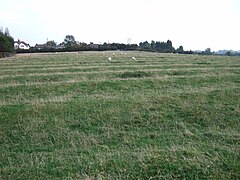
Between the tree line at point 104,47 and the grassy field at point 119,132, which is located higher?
the tree line at point 104,47

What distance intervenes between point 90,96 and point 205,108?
589 cm

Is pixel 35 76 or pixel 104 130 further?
pixel 35 76

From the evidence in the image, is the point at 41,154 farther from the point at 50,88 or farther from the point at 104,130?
the point at 50,88

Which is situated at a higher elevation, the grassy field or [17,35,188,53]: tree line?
[17,35,188,53]: tree line

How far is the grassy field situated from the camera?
22.3 feet

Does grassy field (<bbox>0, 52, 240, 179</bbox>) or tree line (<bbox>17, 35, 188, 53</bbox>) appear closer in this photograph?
grassy field (<bbox>0, 52, 240, 179</bbox>)

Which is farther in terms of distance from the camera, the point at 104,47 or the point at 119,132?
the point at 104,47

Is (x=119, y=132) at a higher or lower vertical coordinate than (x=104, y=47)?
lower

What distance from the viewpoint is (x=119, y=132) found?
33.0ft

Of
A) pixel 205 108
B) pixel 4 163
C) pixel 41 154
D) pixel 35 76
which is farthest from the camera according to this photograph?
pixel 35 76

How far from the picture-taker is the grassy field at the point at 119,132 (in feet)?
22.3

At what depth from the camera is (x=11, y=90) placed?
55.7ft

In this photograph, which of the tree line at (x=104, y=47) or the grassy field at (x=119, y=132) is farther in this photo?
the tree line at (x=104, y=47)

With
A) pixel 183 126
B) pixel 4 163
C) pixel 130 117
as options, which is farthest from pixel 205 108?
pixel 4 163
